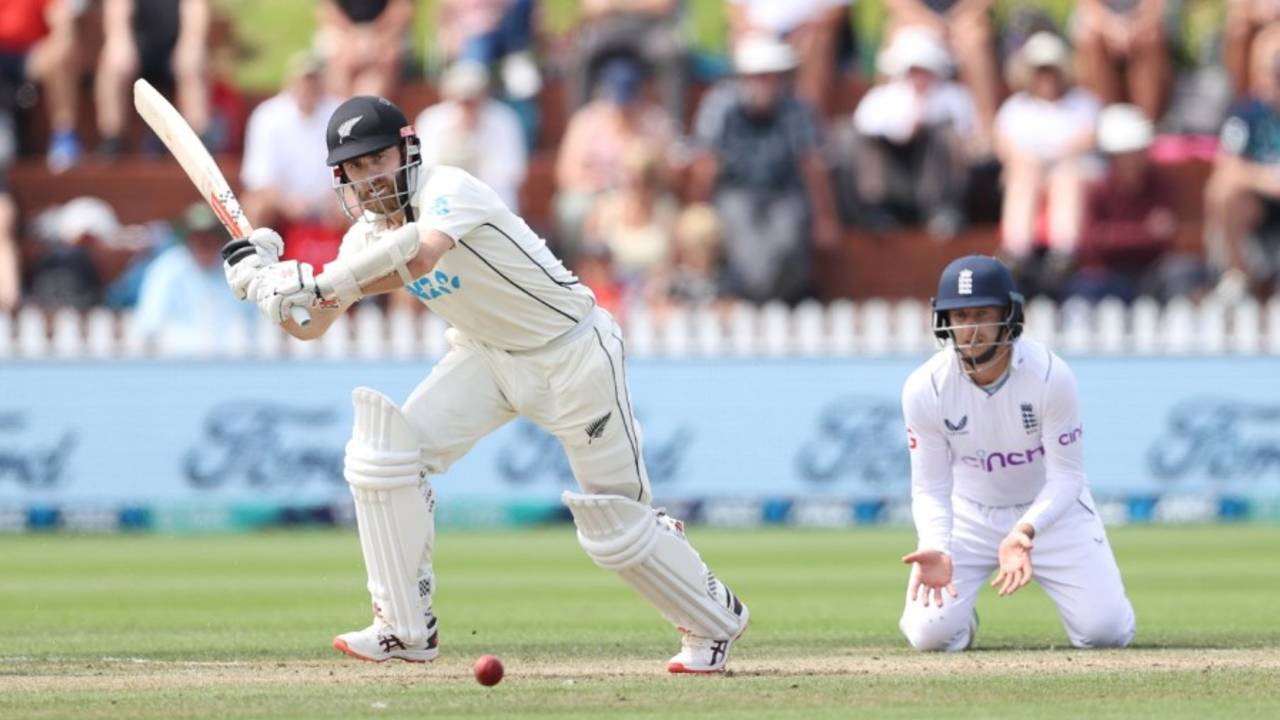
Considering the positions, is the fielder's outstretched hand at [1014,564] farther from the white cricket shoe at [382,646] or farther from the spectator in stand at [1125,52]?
the spectator in stand at [1125,52]

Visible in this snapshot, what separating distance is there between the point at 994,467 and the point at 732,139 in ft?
25.0

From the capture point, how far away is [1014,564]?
23.3ft

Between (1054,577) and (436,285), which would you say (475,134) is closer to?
(1054,577)

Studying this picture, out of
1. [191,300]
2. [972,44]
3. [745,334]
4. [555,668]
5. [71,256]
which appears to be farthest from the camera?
[972,44]

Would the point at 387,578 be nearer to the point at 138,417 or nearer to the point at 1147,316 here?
the point at 138,417

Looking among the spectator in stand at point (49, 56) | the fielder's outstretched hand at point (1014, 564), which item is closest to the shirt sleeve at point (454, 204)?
the fielder's outstretched hand at point (1014, 564)

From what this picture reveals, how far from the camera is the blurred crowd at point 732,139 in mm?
15312

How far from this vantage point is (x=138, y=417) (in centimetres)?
1445

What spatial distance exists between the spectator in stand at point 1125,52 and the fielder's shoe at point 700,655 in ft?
34.8

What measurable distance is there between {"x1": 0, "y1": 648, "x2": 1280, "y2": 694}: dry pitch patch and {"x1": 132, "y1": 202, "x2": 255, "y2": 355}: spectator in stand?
7260 mm

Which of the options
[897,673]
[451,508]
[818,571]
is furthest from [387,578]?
[451,508]

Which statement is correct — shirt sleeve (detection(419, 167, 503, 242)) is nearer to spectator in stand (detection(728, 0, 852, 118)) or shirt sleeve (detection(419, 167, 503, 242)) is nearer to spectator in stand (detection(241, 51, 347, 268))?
spectator in stand (detection(241, 51, 347, 268))

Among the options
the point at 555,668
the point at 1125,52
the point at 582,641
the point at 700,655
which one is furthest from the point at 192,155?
the point at 1125,52

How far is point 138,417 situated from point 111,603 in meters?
4.79
